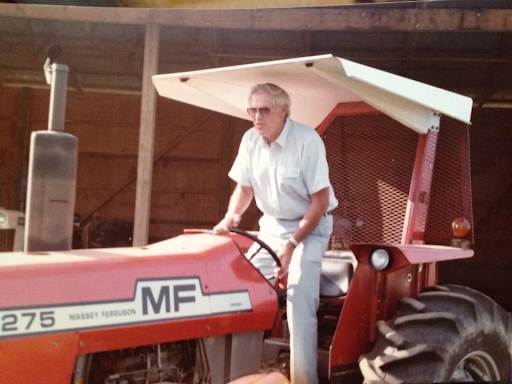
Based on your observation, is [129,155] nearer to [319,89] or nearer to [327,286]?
[319,89]

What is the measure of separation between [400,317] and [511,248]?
8020 millimetres

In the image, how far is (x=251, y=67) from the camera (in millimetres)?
3635

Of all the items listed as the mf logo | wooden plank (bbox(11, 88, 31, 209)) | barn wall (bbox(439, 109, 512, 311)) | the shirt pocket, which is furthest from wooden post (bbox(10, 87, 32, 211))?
the mf logo

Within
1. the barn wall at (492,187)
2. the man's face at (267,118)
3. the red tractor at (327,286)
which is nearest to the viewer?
the red tractor at (327,286)

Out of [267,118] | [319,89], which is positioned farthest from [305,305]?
[319,89]

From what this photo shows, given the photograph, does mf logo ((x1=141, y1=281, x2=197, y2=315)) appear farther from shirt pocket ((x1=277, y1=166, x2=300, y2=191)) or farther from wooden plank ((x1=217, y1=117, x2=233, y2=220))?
wooden plank ((x1=217, y1=117, x2=233, y2=220))

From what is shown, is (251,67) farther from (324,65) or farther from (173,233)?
(173,233)

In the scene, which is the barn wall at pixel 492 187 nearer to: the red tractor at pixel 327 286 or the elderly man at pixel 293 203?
the red tractor at pixel 327 286

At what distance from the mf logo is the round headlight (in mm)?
904

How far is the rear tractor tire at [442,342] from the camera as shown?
10.7ft

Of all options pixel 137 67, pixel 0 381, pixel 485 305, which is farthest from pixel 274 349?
pixel 137 67

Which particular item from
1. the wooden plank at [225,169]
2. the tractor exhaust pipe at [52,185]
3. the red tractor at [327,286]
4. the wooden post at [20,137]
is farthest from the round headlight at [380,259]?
the wooden post at [20,137]

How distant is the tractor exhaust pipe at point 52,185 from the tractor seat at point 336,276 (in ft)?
4.46

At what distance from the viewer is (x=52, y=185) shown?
2967 millimetres
